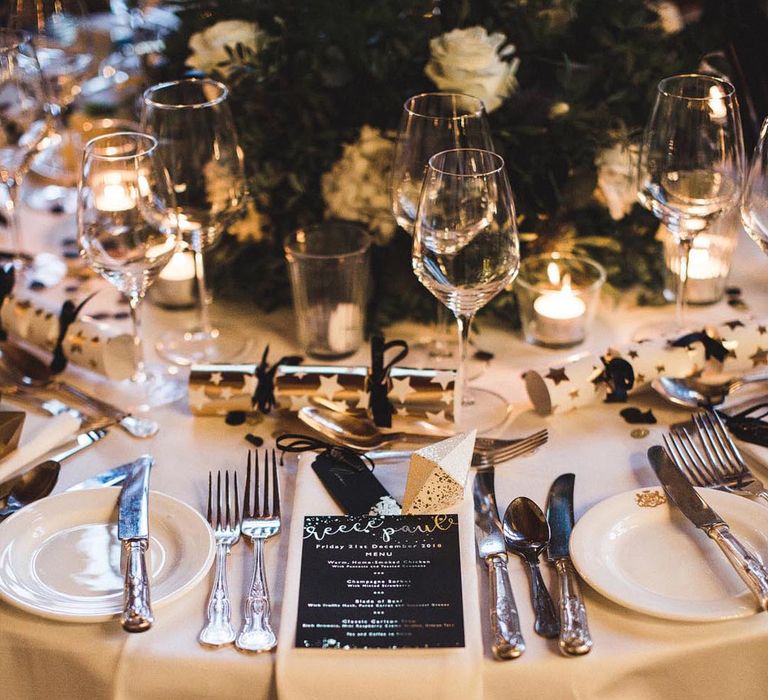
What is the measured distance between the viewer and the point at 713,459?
4.28ft

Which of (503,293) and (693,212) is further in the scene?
(503,293)

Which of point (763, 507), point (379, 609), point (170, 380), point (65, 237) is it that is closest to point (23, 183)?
point (65, 237)

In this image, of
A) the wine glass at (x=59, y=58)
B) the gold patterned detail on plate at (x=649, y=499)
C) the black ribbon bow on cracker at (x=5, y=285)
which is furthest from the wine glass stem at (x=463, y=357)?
the wine glass at (x=59, y=58)

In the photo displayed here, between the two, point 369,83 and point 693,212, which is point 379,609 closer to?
point 693,212

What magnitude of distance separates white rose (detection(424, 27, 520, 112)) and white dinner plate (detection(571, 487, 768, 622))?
726 millimetres

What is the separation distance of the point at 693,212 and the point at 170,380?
869mm

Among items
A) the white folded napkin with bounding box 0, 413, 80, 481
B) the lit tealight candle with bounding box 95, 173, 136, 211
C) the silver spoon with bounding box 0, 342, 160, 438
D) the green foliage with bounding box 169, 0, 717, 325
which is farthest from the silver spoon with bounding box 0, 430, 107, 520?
the green foliage with bounding box 169, 0, 717, 325

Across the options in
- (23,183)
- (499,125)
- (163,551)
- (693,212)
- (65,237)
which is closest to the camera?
(163,551)

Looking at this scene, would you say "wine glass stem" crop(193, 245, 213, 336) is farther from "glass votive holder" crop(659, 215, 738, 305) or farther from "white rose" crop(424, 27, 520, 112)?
"glass votive holder" crop(659, 215, 738, 305)

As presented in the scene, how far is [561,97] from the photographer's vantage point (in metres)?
1.68

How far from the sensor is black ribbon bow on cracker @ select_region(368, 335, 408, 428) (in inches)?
55.1

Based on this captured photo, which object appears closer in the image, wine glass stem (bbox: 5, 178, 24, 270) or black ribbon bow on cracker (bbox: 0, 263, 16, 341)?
black ribbon bow on cracker (bbox: 0, 263, 16, 341)

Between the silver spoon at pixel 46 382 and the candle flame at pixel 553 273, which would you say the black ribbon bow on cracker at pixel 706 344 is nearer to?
the candle flame at pixel 553 273

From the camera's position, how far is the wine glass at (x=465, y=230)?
1238mm
